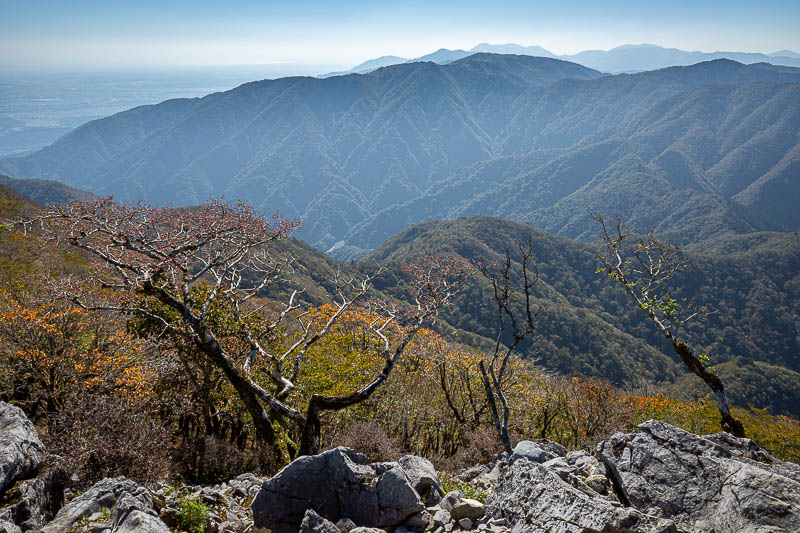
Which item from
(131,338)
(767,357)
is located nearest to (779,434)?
(131,338)

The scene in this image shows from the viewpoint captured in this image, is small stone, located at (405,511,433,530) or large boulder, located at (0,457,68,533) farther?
small stone, located at (405,511,433,530)

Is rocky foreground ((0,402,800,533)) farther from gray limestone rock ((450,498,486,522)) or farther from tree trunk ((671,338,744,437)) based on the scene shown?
tree trunk ((671,338,744,437))

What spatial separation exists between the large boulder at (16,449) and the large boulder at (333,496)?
16.9 ft

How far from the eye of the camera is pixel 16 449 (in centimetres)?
906

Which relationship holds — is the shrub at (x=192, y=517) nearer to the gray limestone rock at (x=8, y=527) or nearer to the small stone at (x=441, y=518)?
the gray limestone rock at (x=8, y=527)

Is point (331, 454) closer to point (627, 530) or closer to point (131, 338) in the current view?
point (627, 530)

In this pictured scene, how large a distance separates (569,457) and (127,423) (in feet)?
39.0

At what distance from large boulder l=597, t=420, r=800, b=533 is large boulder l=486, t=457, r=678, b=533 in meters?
1.30

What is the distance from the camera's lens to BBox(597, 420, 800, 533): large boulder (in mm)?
6883

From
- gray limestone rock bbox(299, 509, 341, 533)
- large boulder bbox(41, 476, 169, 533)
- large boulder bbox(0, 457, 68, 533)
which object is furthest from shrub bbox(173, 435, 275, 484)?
gray limestone rock bbox(299, 509, 341, 533)

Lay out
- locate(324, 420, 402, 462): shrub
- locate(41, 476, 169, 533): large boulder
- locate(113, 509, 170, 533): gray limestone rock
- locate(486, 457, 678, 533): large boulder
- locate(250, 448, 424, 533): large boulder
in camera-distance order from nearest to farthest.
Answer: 1. locate(486, 457, 678, 533): large boulder
2. locate(113, 509, 170, 533): gray limestone rock
3. locate(41, 476, 169, 533): large boulder
4. locate(250, 448, 424, 533): large boulder
5. locate(324, 420, 402, 462): shrub

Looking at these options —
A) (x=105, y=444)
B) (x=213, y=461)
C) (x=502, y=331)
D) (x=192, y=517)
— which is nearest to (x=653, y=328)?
(x=502, y=331)

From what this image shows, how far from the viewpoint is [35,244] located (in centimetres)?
3297

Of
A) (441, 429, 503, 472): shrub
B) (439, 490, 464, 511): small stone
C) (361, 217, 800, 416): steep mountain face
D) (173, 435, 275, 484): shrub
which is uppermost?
(439, 490, 464, 511): small stone
